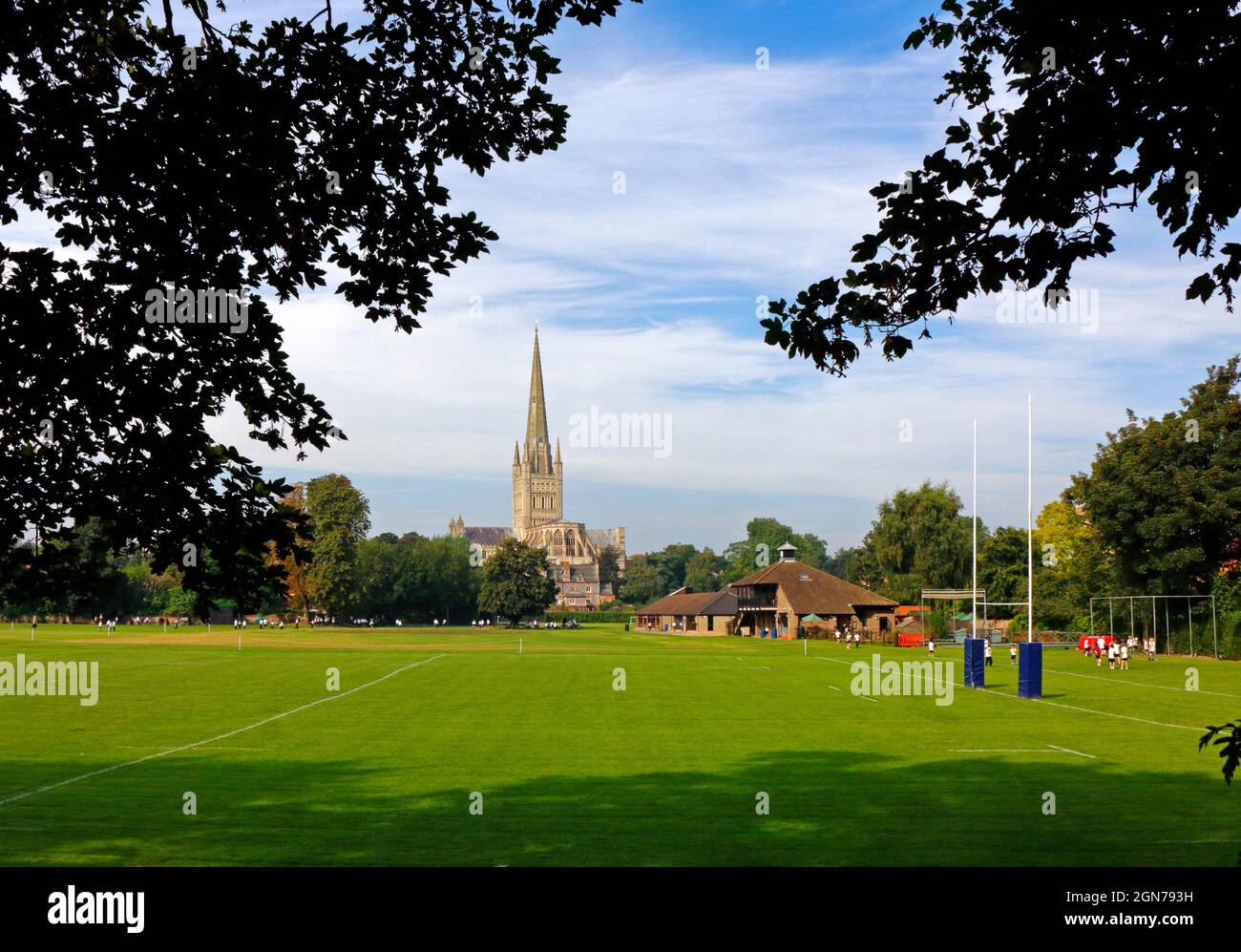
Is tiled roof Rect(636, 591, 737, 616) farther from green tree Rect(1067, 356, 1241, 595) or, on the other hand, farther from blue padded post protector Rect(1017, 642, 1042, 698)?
blue padded post protector Rect(1017, 642, 1042, 698)

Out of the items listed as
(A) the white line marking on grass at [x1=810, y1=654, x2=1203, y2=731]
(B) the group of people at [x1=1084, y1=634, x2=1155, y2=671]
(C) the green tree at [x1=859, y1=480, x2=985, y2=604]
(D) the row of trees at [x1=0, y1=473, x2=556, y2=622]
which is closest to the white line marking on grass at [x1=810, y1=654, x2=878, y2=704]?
(A) the white line marking on grass at [x1=810, y1=654, x2=1203, y2=731]

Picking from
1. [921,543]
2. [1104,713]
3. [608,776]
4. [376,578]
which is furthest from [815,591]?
[608,776]

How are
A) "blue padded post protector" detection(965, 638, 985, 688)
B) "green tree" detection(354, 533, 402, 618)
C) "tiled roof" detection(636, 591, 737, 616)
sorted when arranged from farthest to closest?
"tiled roof" detection(636, 591, 737, 616), "green tree" detection(354, 533, 402, 618), "blue padded post protector" detection(965, 638, 985, 688)

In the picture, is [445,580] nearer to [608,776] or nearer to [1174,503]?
[1174,503]

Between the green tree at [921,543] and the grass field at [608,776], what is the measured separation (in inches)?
3353

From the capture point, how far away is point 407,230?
11.8 meters

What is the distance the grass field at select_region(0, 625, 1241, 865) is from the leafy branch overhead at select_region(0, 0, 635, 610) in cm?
492

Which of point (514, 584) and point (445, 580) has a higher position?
point (445, 580)

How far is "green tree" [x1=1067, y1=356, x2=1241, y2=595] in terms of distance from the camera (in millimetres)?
68000

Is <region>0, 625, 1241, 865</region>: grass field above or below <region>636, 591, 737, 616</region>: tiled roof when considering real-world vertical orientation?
above

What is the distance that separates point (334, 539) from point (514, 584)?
1372 inches

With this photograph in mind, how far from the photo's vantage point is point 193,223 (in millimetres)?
11055
